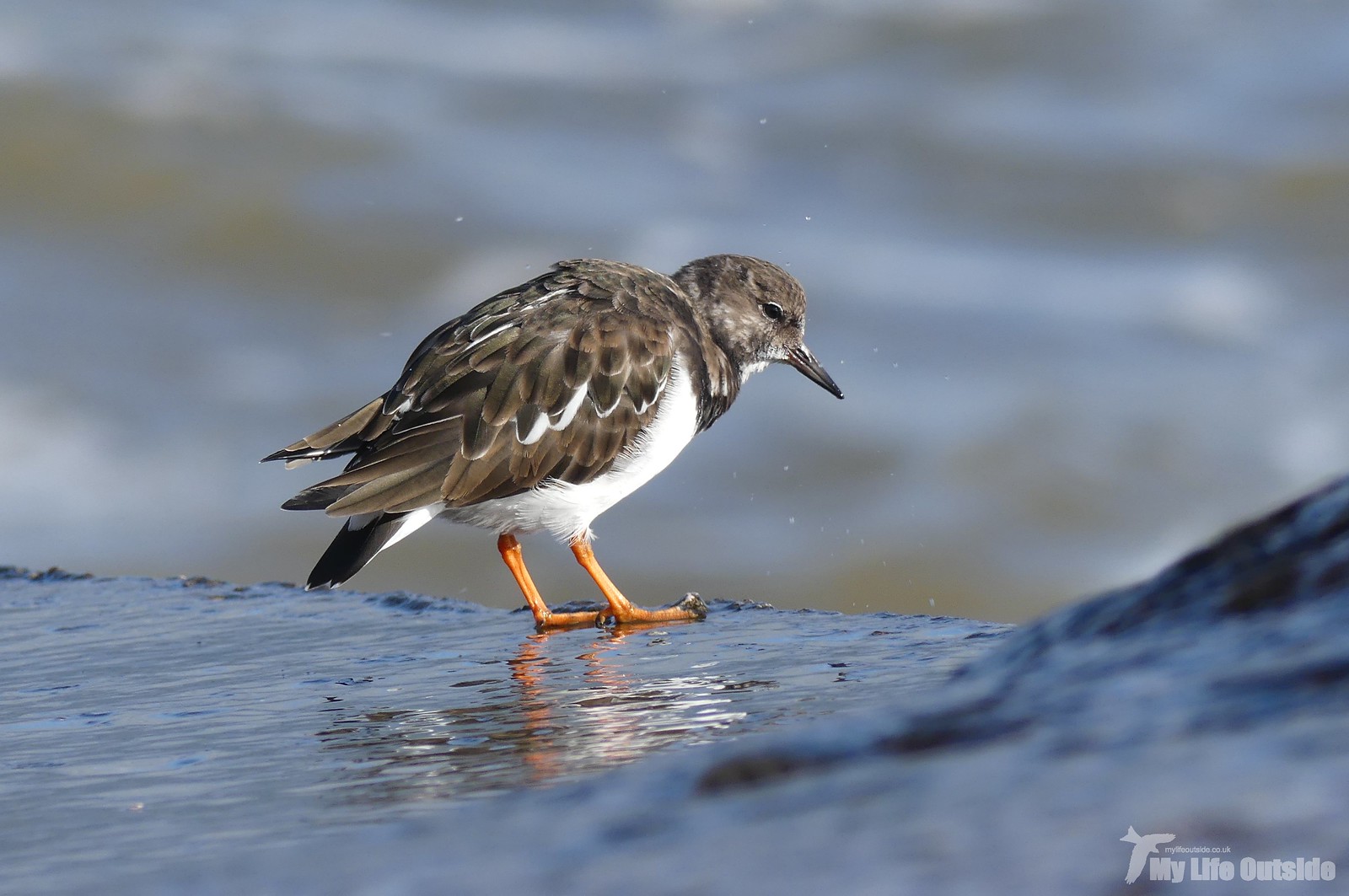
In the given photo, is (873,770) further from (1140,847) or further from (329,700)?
(329,700)

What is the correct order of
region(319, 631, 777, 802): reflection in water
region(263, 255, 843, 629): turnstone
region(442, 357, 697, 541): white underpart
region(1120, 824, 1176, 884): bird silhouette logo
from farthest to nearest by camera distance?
region(442, 357, 697, 541): white underpart → region(263, 255, 843, 629): turnstone → region(319, 631, 777, 802): reflection in water → region(1120, 824, 1176, 884): bird silhouette logo

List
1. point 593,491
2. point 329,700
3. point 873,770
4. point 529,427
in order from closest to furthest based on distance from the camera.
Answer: point 873,770
point 329,700
point 529,427
point 593,491

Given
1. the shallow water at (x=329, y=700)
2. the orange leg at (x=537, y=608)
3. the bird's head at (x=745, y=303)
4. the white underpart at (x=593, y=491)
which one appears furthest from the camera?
the bird's head at (x=745, y=303)

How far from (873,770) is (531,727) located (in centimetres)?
138

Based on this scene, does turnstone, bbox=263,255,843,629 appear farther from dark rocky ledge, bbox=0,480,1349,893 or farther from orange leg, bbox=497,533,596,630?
dark rocky ledge, bbox=0,480,1349,893

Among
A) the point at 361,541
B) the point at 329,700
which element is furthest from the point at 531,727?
the point at 361,541

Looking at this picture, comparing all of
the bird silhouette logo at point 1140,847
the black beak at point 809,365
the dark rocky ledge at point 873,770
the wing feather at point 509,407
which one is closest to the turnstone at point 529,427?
the wing feather at point 509,407

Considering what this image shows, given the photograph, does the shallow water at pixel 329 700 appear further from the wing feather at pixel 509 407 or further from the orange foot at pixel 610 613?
the wing feather at pixel 509 407

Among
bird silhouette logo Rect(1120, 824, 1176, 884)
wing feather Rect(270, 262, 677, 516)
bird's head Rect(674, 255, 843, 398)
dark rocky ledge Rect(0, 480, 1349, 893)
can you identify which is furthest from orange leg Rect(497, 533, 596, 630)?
bird silhouette logo Rect(1120, 824, 1176, 884)

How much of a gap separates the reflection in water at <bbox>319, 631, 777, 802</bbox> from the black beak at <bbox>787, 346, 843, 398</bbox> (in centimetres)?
272

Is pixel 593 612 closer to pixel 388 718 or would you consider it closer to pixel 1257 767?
pixel 388 718

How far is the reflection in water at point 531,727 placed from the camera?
2662 mm

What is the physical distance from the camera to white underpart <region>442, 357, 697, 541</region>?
5.15 m

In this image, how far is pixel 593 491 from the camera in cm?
522
